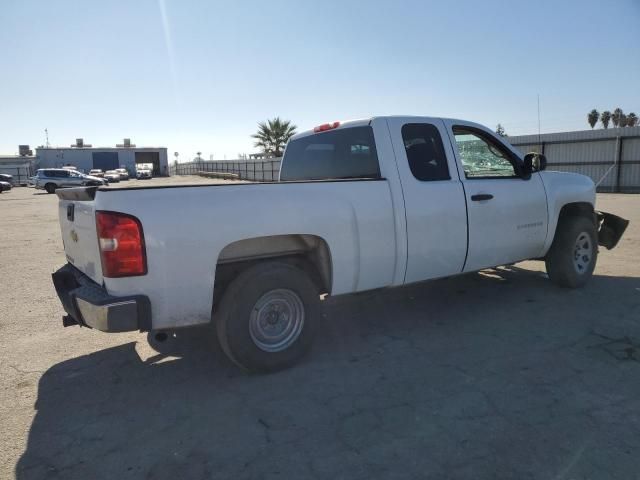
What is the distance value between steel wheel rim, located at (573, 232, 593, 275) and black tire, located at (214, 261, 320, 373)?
378cm

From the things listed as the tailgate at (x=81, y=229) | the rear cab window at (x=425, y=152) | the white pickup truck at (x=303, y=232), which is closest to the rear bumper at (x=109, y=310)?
the white pickup truck at (x=303, y=232)

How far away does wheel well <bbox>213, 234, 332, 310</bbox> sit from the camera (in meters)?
3.38

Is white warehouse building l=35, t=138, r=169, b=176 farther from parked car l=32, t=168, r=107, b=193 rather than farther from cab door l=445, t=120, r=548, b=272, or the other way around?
cab door l=445, t=120, r=548, b=272

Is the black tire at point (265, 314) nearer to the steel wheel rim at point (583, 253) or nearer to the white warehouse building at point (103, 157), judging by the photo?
the steel wheel rim at point (583, 253)

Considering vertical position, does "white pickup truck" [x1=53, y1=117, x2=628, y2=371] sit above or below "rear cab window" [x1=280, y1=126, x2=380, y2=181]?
below

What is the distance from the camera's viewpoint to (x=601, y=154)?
23.0 m

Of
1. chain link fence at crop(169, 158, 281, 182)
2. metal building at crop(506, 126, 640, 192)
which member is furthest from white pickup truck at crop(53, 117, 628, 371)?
chain link fence at crop(169, 158, 281, 182)

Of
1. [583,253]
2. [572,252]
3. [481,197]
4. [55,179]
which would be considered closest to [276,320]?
[481,197]

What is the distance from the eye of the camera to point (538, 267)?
7.09 meters

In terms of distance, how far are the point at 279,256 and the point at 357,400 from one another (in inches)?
49.5

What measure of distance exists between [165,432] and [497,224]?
3.62 metres

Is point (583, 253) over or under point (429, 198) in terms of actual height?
under

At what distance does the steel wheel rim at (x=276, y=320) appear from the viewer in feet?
11.6

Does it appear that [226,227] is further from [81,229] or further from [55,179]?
[55,179]
